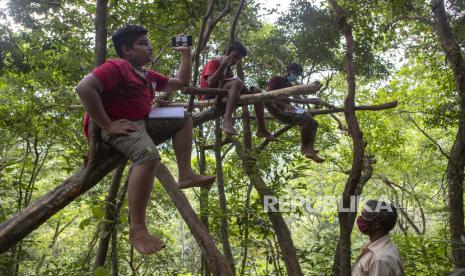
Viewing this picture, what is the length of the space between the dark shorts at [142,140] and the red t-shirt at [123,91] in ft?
0.31

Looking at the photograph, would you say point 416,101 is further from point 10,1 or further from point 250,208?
point 10,1

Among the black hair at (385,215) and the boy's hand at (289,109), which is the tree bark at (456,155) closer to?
the boy's hand at (289,109)

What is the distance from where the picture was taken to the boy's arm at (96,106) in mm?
2369

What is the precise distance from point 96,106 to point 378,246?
1918mm

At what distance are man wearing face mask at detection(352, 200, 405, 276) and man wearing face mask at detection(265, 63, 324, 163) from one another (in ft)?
6.89

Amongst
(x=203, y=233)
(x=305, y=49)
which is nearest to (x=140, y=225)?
(x=203, y=233)

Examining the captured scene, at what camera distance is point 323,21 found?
7.57 metres

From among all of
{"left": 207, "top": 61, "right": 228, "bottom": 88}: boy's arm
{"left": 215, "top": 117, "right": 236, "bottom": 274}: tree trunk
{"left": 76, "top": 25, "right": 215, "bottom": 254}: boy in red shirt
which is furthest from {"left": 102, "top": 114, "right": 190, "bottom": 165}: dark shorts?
{"left": 215, "top": 117, "right": 236, "bottom": 274}: tree trunk

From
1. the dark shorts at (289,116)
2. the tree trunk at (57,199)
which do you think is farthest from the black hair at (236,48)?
the tree trunk at (57,199)

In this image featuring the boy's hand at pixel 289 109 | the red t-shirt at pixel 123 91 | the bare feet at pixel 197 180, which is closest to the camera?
the red t-shirt at pixel 123 91

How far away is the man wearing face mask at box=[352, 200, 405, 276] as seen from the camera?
237 centimetres

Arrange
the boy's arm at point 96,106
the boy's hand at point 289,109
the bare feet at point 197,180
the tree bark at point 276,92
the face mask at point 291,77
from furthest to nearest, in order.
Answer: the boy's hand at point 289,109
the face mask at point 291,77
the tree bark at point 276,92
the bare feet at point 197,180
the boy's arm at point 96,106

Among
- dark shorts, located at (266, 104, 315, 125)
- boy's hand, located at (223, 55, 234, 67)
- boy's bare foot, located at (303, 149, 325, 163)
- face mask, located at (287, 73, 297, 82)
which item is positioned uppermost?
face mask, located at (287, 73, 297, 82)

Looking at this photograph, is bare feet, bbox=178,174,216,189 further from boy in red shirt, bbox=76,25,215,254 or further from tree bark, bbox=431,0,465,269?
tree bark, bbox=431,0,465,269
